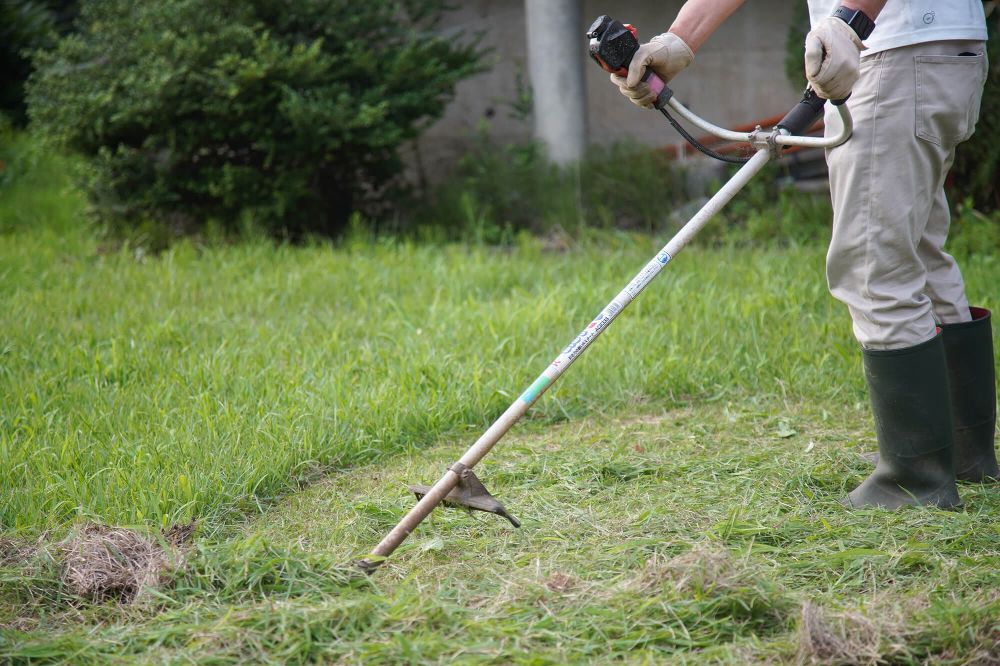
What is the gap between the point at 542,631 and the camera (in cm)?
223

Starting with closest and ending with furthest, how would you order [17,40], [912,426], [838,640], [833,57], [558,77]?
[838,640], [833,57], [912,426], [558,77], [17,40]

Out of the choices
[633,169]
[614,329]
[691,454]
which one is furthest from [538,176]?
[691,454]

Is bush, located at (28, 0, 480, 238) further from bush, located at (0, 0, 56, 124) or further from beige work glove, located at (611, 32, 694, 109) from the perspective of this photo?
beige work glove, located at (611, 32, 694, 109)

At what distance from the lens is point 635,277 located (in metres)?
2.72

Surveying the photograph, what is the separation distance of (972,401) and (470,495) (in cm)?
157

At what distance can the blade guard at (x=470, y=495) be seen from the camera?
8.50ft

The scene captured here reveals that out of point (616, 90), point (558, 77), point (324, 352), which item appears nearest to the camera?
point (324, 352)

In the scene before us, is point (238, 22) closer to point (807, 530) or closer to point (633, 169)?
point (633, 169)

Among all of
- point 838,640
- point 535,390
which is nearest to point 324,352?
point 535,390

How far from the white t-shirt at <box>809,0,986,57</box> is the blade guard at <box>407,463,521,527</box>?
1.50 meters

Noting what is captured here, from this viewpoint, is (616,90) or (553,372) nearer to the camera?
(553,372)

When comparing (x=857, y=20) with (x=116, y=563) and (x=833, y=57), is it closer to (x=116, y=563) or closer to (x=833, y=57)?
(x=833, y=57)

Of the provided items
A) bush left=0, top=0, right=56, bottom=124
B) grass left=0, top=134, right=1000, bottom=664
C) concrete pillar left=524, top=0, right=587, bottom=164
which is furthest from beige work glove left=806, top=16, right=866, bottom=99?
bush left=0, top=0, right=56, bottom=124

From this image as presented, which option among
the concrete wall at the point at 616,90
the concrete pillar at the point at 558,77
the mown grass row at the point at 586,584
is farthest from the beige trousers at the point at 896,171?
the concrete wall at the point at 616,90
